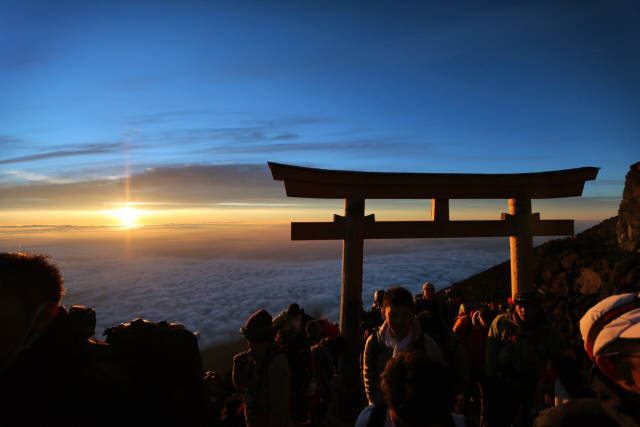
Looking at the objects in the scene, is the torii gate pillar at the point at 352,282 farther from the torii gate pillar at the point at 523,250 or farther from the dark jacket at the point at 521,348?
the torii gate pillar at the point at 523,250

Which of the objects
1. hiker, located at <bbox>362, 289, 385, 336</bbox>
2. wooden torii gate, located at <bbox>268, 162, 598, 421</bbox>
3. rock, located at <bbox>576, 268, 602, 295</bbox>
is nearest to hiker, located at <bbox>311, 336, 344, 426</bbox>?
wooden torii gate, located at <bbox>268, 162, 598, 421</bbox>

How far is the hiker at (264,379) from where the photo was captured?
2.19 meters

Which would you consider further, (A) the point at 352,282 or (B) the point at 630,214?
(B) the point at 630,214

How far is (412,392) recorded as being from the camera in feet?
3.59

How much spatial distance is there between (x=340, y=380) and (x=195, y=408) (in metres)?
3.66

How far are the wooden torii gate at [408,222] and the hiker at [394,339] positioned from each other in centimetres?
228

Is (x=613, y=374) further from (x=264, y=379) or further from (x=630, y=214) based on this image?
(x=630, y=214)

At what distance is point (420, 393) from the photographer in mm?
1084

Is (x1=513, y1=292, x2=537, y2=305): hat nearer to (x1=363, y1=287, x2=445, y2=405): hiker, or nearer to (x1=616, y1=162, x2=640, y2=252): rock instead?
(x1=363, y1=287, x2=445, y2=405): hiker

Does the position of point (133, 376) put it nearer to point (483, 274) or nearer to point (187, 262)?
point (483, 274)

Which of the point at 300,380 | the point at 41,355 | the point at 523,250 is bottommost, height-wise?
the point at 300,380

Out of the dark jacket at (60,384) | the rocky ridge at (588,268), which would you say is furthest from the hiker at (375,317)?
the rocky ridge at (588,268)

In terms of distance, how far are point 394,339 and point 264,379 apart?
0.98 meters

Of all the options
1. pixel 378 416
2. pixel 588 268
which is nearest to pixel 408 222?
pixel 378 416
